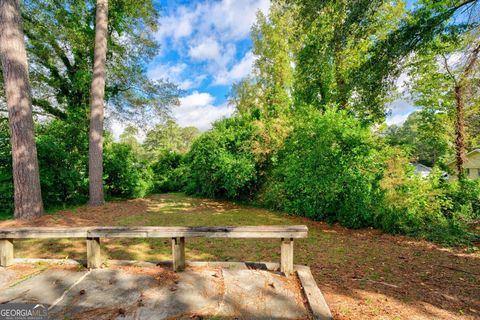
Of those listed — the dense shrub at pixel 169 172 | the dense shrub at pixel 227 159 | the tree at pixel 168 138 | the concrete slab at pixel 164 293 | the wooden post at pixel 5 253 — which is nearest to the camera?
the concrete slab at pixel 164 293

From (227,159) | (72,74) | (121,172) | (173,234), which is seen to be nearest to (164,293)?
(173,234)

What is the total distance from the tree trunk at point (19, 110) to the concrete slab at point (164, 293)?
452 cm

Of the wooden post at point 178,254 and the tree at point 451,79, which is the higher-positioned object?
the tree at point 451,79

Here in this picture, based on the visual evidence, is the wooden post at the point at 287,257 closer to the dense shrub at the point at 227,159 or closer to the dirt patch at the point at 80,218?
the dirt patch at the point at 80,218

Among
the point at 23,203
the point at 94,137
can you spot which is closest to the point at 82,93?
the point at 94,137

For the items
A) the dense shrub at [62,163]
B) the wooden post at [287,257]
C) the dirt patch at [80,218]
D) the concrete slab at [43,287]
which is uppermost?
the dense shrub at [62,163]

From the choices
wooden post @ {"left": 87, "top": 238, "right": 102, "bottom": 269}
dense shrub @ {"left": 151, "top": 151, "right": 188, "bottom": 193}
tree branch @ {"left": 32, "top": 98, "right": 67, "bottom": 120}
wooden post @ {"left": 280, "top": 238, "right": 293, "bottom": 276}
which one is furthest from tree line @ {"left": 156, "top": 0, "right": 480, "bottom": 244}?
tree branch @ {"left": 32, "top": 98, "right": 67, "bottom": 120}

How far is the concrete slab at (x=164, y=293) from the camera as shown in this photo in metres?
2.20

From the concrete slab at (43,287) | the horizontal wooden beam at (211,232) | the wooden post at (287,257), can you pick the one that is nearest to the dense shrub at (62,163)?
the concrete slab at (43,287)

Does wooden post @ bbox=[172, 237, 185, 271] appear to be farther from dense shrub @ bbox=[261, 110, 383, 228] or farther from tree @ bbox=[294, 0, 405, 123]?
tree @ bbox=[294, 0, 405, 123]

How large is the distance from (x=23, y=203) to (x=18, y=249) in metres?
2.75

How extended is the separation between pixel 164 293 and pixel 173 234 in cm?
66

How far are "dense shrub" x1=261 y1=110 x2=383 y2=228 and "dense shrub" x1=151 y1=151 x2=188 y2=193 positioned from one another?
9797 mm

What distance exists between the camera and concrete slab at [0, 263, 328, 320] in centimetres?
220
